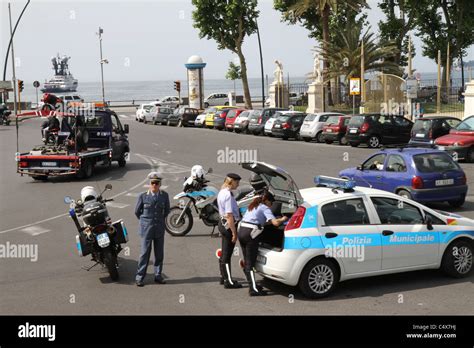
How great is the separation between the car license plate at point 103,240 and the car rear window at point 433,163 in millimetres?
7895

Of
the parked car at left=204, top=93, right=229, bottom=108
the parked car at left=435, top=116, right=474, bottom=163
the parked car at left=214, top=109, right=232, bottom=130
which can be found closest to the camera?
the parked car at left=435, top=116, right=474, bottom=163

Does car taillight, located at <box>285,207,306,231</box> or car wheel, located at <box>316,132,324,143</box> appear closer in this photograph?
car taillight, located at <box>285,207,306,231</box>

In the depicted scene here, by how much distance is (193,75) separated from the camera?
206 ft

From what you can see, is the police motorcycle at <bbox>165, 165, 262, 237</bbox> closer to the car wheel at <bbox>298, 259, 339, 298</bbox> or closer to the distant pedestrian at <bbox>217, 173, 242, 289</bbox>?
the distant pedestrian at <bbox>217, 173, 242, 289</bbox>

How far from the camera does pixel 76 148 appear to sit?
20.8 m

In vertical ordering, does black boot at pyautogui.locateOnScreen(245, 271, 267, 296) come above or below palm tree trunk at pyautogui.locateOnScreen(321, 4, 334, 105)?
below

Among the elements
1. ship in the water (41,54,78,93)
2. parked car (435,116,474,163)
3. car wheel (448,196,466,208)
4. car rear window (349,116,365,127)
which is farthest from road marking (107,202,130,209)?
ship in the water (41,54,78,93)

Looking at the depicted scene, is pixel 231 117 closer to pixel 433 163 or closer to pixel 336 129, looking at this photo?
pixel 336 129

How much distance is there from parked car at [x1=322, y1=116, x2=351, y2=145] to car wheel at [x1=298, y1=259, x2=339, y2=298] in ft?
76.1

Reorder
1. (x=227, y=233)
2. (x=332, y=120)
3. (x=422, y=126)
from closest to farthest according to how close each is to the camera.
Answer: (x=227, y=233) → (x=422, y=126) → (x=332, y=120)

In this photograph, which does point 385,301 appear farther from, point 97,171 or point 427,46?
point 427,46

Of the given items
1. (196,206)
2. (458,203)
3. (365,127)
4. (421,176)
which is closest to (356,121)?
(365,127)

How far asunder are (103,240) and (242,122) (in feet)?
103

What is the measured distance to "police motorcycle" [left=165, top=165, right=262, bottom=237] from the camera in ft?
43.1
